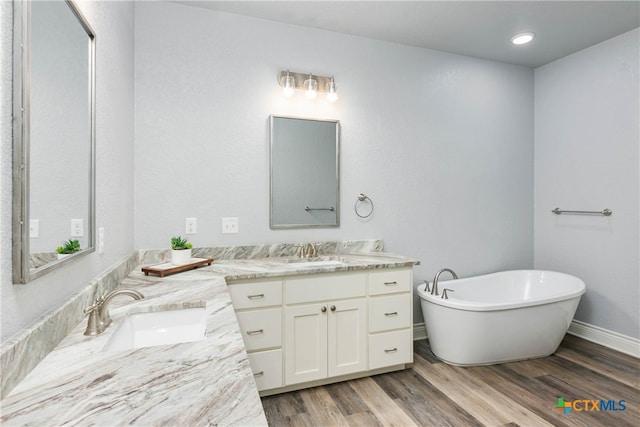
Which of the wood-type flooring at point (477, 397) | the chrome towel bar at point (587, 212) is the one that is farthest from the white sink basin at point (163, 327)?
the chrome towel bar at point (587, 212)

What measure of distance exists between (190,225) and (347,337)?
1313 millimetres

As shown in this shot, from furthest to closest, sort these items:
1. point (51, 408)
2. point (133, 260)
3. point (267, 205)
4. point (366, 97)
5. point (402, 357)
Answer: point (366, 97) → point (267, 205) → point (402, 357) → point (133, 260) → point (51, 408)

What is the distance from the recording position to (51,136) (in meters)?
1.05

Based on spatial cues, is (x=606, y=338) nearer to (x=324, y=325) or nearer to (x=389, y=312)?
(x=389, y=312)

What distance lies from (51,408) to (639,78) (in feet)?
13.0

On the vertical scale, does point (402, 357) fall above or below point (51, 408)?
below

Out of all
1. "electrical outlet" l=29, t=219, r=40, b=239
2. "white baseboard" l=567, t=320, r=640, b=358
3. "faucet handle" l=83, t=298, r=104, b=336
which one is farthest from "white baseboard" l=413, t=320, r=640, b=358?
"electrical outlet" l=29, t=219, r=40, b=239

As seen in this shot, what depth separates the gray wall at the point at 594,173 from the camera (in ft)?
9.39

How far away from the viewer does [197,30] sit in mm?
2484

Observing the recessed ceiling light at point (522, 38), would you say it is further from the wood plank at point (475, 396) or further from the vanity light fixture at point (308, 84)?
the wood plank at point (475, 396)

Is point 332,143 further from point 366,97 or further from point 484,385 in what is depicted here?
point 484,385

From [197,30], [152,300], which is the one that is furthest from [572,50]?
[152,300]

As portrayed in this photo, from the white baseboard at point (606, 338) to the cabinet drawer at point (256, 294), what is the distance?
285 cm

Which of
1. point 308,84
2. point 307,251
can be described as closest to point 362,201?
point 307,251
